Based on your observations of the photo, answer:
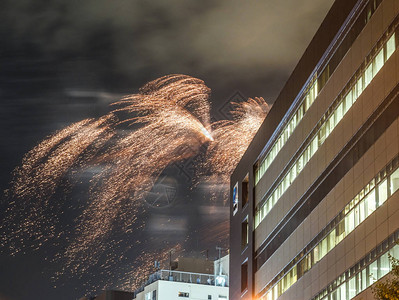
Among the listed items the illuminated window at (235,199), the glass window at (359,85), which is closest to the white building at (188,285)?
the illuminated window at (235,199)

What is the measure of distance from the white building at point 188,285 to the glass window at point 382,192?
312 feet

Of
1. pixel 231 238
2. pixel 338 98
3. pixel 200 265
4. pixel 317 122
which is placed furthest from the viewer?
pixel 200 265

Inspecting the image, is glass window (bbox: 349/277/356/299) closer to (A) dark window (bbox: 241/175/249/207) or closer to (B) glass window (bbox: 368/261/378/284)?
(B) glass window (bbox: 368/261/378/284)

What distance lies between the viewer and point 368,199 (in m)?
57.0

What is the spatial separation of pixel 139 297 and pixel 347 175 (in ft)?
331

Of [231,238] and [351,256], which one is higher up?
[231,238]

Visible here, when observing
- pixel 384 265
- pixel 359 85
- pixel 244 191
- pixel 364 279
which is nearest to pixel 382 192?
pixel 384 265

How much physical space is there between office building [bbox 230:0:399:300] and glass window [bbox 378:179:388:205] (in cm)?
19

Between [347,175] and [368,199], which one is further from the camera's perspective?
[347,175]

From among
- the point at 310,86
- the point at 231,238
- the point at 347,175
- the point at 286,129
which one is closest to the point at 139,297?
the point at 231,238

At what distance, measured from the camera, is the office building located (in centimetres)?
5459

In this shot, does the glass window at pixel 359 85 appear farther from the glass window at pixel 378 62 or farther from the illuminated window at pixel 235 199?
the illuminated window at pixel 235 199

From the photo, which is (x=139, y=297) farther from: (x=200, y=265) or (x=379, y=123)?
(x=379, y=123)

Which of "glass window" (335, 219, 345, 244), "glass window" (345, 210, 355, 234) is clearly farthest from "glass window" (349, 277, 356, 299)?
"glass window" (335, 219, 345, 244)
